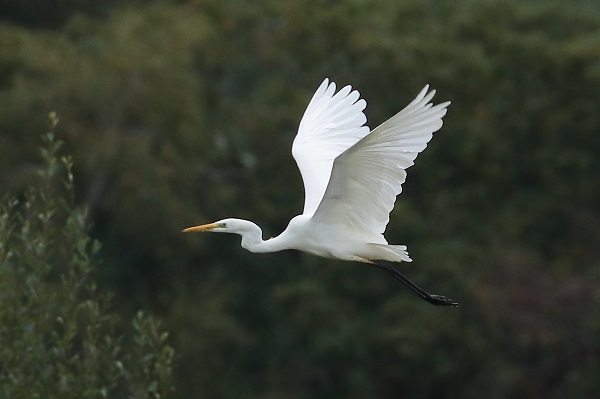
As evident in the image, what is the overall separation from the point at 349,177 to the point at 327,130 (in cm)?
173

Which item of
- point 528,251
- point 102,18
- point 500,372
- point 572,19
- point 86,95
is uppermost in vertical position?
point 102,18

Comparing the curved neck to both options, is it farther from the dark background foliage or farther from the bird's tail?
the dark background foliage

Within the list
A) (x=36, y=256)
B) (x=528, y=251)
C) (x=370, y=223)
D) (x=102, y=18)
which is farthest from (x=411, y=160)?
(x=102, y=18)

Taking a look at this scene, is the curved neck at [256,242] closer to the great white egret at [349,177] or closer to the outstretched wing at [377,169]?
the great white egret at [349,177]

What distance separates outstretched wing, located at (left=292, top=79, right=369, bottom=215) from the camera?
9.40 meters

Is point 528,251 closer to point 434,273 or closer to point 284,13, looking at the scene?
point 434,273

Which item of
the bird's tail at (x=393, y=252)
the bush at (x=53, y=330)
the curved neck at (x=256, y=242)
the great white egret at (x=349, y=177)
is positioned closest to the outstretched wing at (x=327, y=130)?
the great white egret at (x=349, y=177)

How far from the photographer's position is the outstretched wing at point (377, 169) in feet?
23.9

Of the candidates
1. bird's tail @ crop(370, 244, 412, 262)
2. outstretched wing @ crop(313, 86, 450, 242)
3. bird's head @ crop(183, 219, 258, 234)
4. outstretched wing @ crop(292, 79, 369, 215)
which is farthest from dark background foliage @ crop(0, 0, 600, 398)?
outstretched wing @ crop(313, 86, 450, 242)

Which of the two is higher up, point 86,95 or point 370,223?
point 86,95

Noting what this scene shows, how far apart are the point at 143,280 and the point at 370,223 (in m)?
15.0

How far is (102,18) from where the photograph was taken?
30.5 meters

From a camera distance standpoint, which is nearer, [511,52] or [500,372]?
[500,372]

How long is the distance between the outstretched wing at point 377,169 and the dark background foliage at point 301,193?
12707mm
